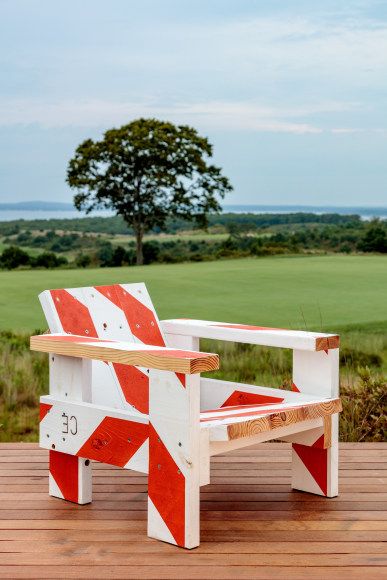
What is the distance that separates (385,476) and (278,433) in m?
0.70

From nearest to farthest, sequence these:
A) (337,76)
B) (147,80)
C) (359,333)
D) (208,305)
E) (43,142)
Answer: (359,333) → (208,305) → (43,142) → (337,76) → (147,80)

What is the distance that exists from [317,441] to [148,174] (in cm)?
2634

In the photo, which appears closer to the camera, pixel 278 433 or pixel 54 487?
pixel 278 433

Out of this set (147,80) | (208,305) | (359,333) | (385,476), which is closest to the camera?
(385,476)

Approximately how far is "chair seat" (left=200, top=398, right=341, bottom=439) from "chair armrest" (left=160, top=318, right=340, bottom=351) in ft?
0.65

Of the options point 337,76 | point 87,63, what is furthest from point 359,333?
point 87,63

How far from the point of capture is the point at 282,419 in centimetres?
280

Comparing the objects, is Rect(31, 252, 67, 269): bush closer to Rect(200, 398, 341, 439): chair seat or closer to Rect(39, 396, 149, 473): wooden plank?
Rect(39, 396, 149, 473): wooden plank

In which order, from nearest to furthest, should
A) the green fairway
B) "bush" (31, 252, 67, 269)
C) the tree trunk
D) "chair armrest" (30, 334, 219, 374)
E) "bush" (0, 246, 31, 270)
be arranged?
"chair armrest" (30, 334, 219, 374)
the green fairway
"bush" (31, 252, 67, 269)
"bush" (0, 246, 31, 270)
the tree trunk

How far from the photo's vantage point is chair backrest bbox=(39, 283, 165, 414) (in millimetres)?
3328

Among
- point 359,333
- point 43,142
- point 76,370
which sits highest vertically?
point 43,142

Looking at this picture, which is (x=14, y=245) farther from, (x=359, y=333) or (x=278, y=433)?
(x=278, y=433)

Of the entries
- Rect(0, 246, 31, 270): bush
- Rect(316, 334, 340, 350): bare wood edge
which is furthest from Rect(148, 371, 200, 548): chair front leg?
Rect(0, 246, 31, 270): bush

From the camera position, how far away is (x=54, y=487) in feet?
10.2
